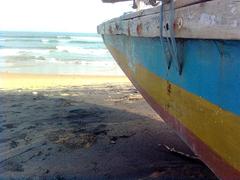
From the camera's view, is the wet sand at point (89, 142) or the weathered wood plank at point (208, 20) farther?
the wet sand at point (89, 142)

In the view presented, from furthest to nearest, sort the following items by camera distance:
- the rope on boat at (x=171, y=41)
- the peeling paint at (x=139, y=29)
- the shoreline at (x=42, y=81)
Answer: the shoreline at (x=42, y=81) → the peeling paint at (x=139, y=29) → the rope on boat at (x=171, y=41)

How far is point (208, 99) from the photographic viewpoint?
1.98 metres

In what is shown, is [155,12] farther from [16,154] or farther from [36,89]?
[36,89]

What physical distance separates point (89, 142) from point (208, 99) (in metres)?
3.11

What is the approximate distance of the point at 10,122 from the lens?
20.9 feet

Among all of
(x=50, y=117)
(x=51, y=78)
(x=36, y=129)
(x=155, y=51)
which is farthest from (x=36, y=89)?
(x=155, y=51)

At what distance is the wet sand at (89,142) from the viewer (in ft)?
12.9

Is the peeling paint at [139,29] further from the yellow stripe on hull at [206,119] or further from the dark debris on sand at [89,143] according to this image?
the dark debris on sand at [89,143]

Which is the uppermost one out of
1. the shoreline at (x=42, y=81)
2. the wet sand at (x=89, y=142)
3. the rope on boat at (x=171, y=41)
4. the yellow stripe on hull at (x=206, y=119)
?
the rope on boat at (x=171, y=41)

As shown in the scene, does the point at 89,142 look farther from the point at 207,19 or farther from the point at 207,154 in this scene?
the point at 207,19

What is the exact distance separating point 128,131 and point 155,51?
2500mm

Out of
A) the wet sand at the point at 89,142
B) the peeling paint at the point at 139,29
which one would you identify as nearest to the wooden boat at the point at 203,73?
the peeling paint at the point at 139,29

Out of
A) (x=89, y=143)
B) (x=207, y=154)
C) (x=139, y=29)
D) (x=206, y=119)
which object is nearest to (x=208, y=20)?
(x=206, y=119)

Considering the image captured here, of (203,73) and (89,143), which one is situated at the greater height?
(203,73)
